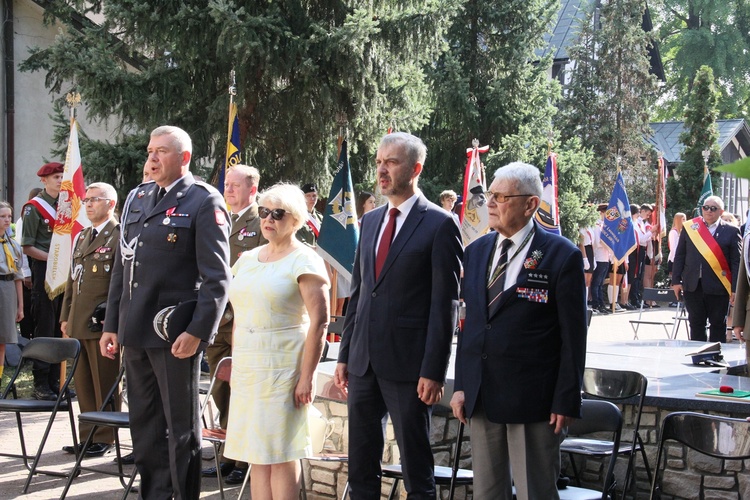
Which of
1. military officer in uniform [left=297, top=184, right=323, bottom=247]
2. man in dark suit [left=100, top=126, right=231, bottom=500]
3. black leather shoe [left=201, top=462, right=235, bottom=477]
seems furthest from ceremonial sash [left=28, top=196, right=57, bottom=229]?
man in dark suit [left=100, top=126, right=231, bottom=500]

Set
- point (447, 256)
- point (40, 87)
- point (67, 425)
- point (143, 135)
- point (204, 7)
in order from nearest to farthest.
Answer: point (447, 256), point (67, 425), point (204, 7), point (143, 135), point (40, 87)

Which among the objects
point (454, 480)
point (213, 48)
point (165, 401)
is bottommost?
point (454, 480)

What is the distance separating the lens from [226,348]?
7332 millimetres

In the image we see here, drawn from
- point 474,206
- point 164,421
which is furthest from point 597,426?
point 474,206

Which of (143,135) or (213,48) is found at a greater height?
(213,48)

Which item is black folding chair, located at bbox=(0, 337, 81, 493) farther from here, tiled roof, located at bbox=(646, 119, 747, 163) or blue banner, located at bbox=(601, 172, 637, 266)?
tiled roof, located at bbox=(646, 119, 747, 163)

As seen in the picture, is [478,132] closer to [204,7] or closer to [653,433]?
[204,7]

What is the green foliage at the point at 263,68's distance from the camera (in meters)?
11.8

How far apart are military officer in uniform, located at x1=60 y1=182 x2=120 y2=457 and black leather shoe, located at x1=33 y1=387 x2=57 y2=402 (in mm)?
2125

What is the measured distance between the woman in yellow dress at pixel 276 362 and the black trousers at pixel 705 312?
7581 millimetres

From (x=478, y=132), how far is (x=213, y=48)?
33.6ft

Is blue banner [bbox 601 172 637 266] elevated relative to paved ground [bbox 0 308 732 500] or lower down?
elevated

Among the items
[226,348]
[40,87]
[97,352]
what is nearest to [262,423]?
[226,348]

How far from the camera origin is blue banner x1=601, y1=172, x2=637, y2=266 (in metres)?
20.4
